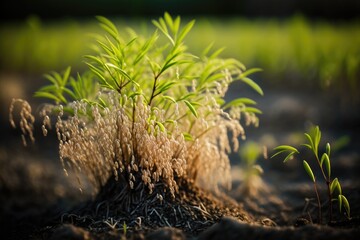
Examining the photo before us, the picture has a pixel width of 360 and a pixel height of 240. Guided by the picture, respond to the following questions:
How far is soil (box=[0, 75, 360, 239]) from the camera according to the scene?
1.81m

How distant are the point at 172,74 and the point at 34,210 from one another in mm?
1549

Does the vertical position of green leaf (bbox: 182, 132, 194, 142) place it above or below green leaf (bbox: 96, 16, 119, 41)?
below

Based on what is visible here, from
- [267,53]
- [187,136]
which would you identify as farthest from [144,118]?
[267,53]

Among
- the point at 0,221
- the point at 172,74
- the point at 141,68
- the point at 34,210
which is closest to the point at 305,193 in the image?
the point at 172,74

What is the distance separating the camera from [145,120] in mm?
1890

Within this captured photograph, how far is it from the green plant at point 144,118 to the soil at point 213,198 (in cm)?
15

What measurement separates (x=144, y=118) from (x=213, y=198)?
29.2 inches

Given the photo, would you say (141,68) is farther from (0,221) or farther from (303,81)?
(303,81)

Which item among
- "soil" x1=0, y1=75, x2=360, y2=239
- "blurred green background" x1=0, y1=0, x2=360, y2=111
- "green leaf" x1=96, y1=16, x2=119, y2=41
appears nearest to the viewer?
"soil" x1=0, y1=75, x2=360, y2=239

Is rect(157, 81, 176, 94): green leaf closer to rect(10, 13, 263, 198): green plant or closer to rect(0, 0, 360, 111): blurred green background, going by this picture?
rect(10, 13, 263, 198): green plant

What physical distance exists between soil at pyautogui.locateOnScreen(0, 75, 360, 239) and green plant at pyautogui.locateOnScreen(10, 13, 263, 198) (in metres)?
0.15

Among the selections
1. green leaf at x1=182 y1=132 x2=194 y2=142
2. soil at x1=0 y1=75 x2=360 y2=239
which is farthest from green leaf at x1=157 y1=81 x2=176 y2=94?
soil at x1=0 y1=75 x2=360 y2=239

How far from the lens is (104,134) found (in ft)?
6.21

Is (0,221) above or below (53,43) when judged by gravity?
below
